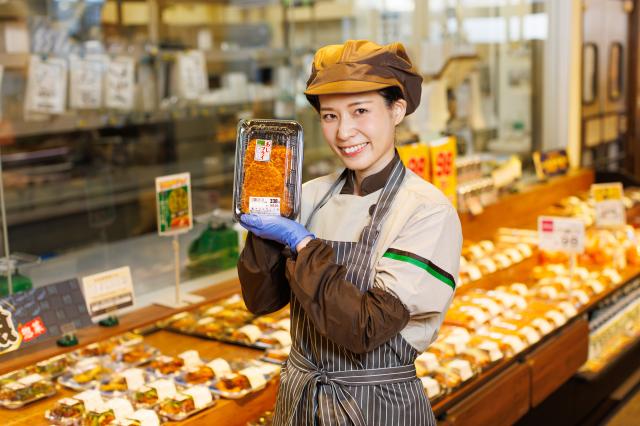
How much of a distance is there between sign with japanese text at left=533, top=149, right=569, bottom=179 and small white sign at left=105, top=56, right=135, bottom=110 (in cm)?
287

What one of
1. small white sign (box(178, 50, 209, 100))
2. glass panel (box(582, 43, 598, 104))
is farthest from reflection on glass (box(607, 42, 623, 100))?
small white sign (box(178, 50, 209, 100))

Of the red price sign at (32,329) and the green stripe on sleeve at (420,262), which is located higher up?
the green stripe on sleeve at (420,262)

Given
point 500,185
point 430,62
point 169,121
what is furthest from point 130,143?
point 500,185

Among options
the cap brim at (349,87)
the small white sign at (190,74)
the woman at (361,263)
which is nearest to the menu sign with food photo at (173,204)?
the woman at (361,263)

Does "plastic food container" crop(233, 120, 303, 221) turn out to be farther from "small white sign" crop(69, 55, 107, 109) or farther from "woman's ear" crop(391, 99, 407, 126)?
"small white sign" crop(69, 55, 107, 109)

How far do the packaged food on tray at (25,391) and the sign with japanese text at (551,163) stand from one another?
412 cm

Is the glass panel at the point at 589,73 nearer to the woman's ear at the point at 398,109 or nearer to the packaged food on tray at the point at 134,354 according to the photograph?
A: the packaged food on tray at the point at 134,354

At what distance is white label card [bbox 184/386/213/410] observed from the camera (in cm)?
275

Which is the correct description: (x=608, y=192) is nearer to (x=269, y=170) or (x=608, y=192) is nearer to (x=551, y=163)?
(x=551, y=163)

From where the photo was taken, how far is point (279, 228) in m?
2.03

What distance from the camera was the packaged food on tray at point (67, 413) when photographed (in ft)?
8.61

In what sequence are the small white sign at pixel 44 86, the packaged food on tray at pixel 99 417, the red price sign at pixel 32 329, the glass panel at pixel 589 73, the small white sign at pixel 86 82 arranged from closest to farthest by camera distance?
the packaged food on tray at pixel 99 417 → the red price sign at pixel 32 329 → the small white sign at pixel 44 86 → the small white sign at pixel 86 82 → the glass panel at pixel 589 73

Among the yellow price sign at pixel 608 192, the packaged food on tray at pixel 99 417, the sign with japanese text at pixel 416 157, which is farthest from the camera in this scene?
the yellow price sign at pixel 608 192

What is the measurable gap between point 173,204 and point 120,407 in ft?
2.84
